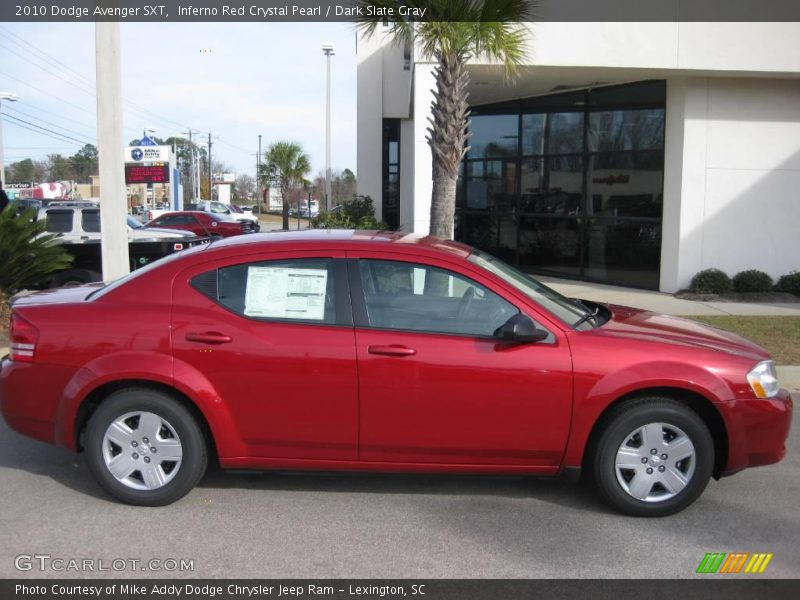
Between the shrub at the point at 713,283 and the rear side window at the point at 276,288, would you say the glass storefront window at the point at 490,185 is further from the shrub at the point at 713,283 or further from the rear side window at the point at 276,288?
the rear side window at the point at 276,288

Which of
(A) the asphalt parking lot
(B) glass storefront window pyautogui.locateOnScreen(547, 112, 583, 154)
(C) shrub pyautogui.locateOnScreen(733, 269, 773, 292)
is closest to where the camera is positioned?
(A) the asphalt parking lot

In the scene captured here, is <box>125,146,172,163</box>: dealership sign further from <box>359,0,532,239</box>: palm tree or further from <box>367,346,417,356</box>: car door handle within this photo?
<box>367,346,417,356</box>: car door handle

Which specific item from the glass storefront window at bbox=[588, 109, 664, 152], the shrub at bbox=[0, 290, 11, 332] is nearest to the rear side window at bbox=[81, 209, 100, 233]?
the shrub at bbox=[0, 290, 11, 332]

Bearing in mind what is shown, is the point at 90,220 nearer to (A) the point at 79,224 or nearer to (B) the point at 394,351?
(A) the point at 79,224

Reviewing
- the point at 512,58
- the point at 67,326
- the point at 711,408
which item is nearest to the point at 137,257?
the point at 512,58

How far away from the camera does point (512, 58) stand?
10.5 meters

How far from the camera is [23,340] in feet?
15.0

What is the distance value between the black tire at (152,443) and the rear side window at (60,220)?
1004cm

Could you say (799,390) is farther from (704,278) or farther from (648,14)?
(648,14)

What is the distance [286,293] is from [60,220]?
1056cm

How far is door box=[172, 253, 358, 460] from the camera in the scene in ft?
14.3

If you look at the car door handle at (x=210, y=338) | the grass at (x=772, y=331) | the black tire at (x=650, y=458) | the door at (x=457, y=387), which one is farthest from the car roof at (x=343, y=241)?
the grass at (x=772, y=331)

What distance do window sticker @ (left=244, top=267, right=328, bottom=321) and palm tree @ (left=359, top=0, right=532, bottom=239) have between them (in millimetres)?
6069

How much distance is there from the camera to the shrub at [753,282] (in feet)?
44.2
